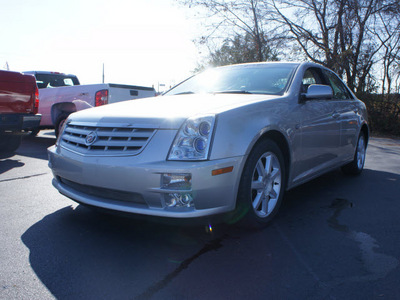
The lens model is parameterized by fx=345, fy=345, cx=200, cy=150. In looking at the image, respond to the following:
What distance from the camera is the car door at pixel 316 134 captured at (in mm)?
3549

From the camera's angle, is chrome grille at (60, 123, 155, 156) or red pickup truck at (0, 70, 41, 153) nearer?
chrome grille at (60, 123, 155, 156)

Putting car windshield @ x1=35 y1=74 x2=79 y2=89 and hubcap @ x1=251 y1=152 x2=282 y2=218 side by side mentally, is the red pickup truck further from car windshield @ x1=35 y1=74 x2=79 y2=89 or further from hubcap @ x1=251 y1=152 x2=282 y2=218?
hubcap @ x1=251 y1=152 x2=282 y2=218

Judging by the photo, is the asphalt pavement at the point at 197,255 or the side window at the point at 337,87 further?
the side window at the point at 337,87

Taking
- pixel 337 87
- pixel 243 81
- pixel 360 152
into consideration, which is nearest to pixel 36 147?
pixel 243 81

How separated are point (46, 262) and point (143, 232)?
79cm

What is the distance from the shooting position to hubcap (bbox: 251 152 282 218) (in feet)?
9.61

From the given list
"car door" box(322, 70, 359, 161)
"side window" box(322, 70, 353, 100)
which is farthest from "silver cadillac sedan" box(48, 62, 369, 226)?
"side window" box(322, 70, 353, 100)

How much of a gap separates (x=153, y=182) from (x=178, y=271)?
61cm

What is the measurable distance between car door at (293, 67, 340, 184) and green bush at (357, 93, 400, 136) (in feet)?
39.3

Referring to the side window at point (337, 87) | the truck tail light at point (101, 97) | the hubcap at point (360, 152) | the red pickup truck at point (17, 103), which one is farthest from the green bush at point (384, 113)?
the red pickup truck at point (17, 103)

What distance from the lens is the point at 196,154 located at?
242 centimetres

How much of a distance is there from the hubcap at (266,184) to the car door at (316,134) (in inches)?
16.3

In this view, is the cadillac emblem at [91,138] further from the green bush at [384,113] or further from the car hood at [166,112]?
the green bush at [384,113]

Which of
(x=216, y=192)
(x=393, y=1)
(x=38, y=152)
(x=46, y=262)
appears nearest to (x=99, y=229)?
(x=46, y=262)
